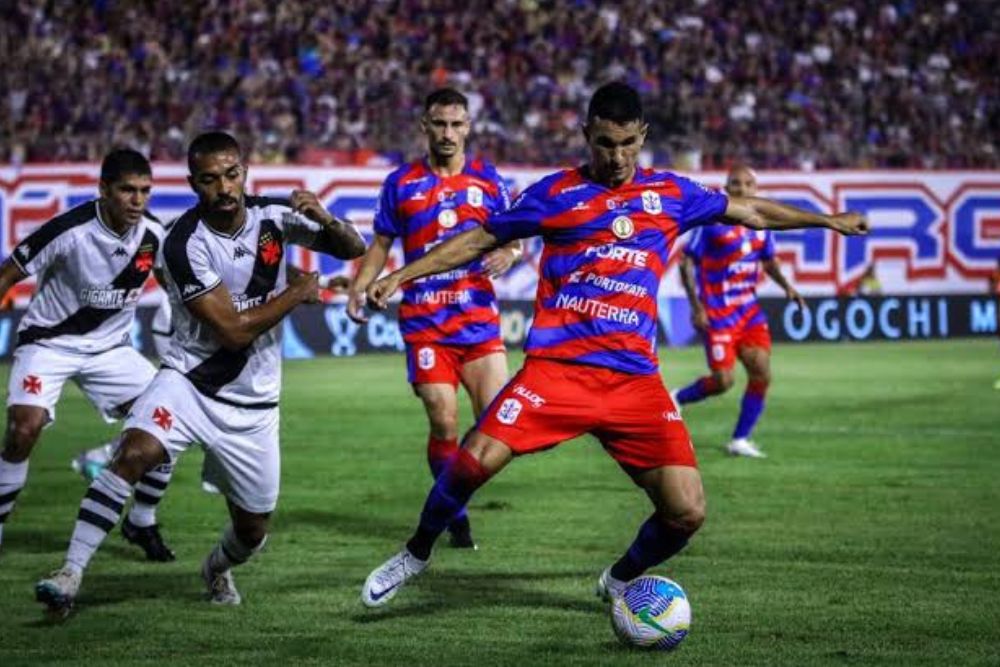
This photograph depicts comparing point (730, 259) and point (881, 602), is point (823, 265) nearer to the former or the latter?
point (730, 259)

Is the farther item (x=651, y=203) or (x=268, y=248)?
(x=268, y=248)

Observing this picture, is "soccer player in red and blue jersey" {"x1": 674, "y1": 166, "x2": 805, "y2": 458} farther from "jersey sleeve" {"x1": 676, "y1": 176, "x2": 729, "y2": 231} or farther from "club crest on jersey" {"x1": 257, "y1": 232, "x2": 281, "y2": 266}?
"club crest on jersey" {"x1": 257, "y1": 232, "x2": 281, "y2": 266}

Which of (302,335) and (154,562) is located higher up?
(154,562)

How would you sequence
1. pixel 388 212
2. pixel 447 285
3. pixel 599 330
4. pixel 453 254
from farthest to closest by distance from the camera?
1. pixel 388 212
2. pixel 447 285
3. pixel 453 254
4. pixel 599 330

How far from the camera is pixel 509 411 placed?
7.77 meters

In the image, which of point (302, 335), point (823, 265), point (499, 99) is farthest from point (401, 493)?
point (823, 265)

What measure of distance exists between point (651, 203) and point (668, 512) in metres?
1.43

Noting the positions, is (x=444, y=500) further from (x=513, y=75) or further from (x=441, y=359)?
(x=513, y=75)

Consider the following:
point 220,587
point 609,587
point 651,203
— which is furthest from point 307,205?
point 609,587

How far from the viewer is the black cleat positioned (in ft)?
34.1

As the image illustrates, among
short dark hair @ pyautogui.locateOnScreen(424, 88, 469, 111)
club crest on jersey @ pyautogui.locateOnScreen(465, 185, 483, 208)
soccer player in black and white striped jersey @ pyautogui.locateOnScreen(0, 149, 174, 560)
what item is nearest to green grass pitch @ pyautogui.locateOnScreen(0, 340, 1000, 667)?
soccer player in black and white striped jersey @ pyautogui.locateOnScreen(0, 149, 174, 560)

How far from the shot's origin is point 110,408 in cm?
1059

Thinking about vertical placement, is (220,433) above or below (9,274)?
below

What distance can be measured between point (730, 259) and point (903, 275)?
19.4 metres
